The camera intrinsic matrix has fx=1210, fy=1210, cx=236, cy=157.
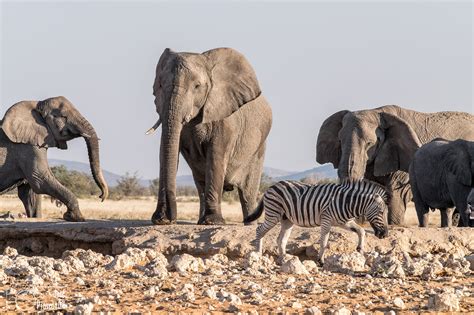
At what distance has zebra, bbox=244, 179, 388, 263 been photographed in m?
13.0

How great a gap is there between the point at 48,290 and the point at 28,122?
1234 cm

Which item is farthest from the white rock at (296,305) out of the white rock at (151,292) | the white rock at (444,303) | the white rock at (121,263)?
the white rock at (121,263)

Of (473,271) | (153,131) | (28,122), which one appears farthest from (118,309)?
(28,122)

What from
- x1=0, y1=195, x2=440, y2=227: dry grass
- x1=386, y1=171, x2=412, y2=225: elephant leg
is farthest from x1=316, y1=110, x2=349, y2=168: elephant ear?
x1=0, y1=195, x2=440, y2=227: dry grass

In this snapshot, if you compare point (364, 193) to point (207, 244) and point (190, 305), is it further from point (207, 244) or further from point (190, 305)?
point (190, 305)

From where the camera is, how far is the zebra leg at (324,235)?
12562mm

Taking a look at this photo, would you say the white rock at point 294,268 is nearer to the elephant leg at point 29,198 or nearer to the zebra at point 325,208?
the zebra at point 325,208

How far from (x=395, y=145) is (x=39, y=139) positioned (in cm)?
630

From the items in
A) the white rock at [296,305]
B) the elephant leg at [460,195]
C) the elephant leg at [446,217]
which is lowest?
the elephant leg at [446,217]

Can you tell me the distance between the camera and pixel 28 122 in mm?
21688

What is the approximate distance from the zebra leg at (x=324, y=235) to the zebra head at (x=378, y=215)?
518mm

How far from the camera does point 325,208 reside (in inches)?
514

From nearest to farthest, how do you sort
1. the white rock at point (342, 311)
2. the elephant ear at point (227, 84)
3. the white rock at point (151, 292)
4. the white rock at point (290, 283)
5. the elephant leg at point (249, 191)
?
the white rock at point (342, 311)
the white rock at point (151, 292)
the white rock at point (290, 283)
the elephant ear at point (227, 84)
the elephant leg at point (249, 191)

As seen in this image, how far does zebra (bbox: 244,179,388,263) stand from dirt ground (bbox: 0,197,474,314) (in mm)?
305
